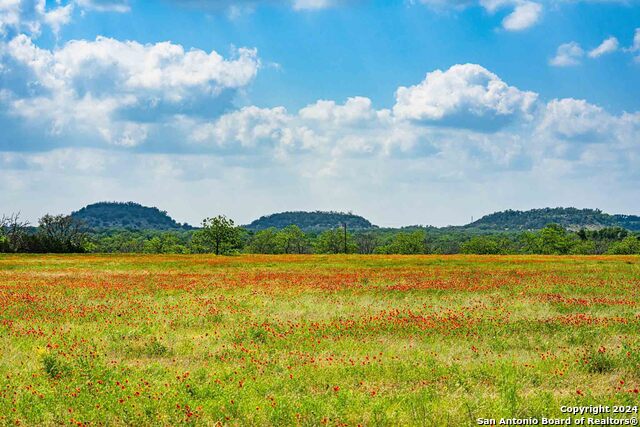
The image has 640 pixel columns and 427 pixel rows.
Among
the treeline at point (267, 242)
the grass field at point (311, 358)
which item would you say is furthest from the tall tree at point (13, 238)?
the grass field at point (311, 358)

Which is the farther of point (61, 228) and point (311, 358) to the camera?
point (61, 228)

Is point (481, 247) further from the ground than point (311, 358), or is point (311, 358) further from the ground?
point (311, 358)

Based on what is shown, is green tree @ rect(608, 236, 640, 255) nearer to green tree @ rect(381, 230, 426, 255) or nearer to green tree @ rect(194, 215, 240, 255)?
green tree @ rect(381, 230, 426, 255)

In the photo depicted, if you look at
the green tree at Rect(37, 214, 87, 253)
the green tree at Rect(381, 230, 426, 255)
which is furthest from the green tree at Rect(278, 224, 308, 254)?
the green tree at Rect(37, 214, 87, 253)

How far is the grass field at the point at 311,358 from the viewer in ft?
34.6

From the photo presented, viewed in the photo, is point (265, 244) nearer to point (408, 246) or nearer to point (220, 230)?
point (408, 246)

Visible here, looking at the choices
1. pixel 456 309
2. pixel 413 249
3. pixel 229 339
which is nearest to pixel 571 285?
pixel 456 309

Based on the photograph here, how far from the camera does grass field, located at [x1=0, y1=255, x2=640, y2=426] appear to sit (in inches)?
415

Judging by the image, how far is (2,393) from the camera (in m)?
11.5

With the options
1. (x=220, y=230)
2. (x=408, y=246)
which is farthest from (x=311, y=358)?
(x=408, y=246)

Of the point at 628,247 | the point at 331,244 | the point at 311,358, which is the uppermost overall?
the point at 331,244

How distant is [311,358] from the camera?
14453mm

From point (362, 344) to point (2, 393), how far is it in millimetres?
9071

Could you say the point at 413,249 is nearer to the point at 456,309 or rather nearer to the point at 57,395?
the point at 456,309
